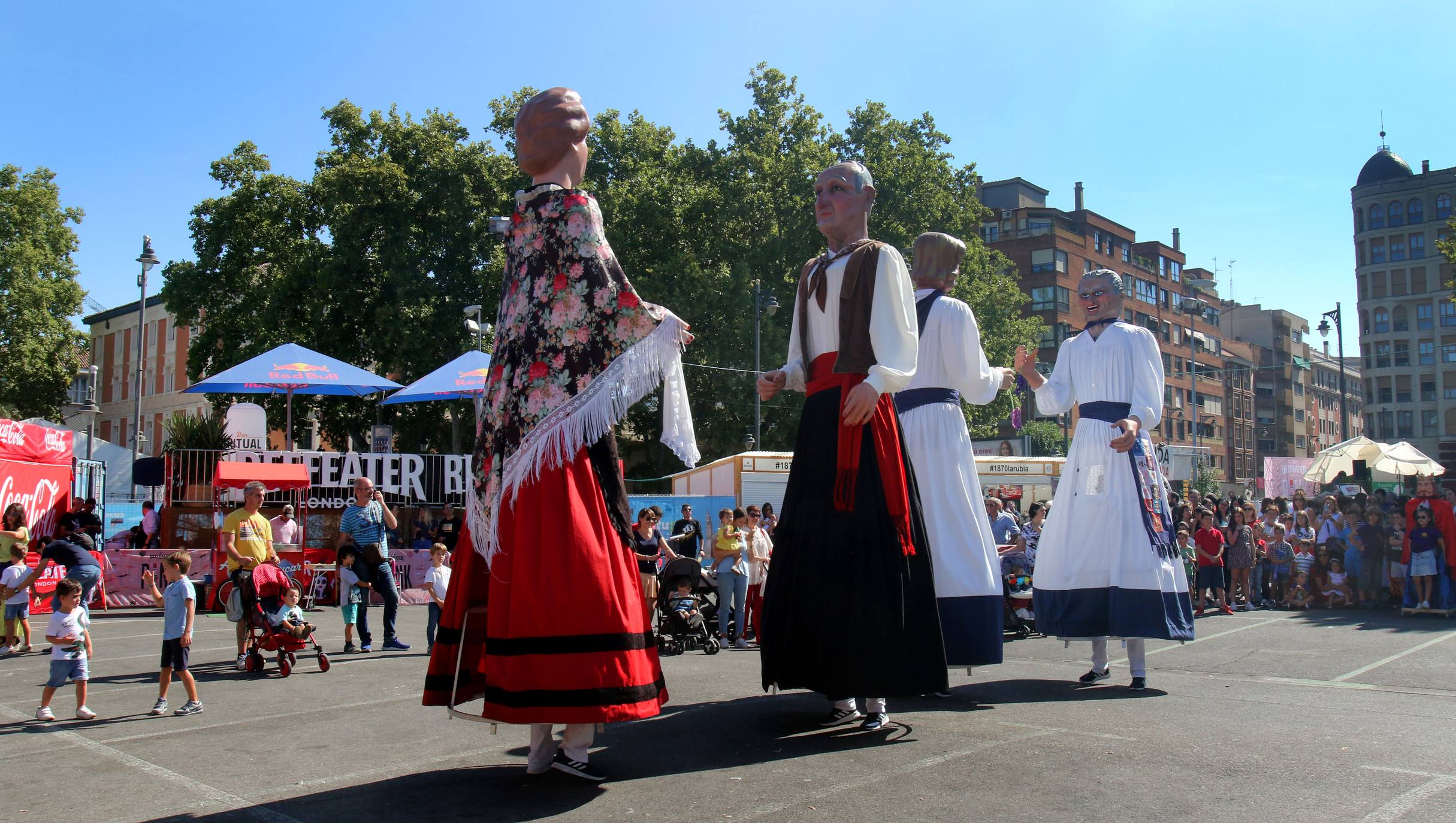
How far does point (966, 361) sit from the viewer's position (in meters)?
5.59

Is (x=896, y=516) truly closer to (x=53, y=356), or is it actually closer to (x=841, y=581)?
(x=841, y=581)

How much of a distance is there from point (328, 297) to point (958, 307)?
32939mm

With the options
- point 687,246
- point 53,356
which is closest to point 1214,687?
point 687,246

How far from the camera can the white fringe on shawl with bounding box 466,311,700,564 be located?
3979mm

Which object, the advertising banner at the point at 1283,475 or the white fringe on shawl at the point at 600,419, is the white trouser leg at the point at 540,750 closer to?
the white fringe on shawl at the point at 600,419

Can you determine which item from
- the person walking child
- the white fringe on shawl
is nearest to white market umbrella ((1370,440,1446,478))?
the white fringe on shawl

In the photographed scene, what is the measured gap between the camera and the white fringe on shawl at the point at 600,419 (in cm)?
398

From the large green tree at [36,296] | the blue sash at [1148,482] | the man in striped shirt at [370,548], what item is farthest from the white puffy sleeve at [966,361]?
the large green tree at [36,296]

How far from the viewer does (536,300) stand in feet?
13.7

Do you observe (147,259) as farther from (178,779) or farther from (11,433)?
(178,779)

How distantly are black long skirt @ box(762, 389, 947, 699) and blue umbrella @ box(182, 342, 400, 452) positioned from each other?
48.2 ft

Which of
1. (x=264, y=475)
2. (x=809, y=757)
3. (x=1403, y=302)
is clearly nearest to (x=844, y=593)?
(x=809, y=757)

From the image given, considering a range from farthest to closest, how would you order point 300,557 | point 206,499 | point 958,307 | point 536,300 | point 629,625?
point 206,499 → point 300,557 → point 958,307 → point 536,300 → point 629,625

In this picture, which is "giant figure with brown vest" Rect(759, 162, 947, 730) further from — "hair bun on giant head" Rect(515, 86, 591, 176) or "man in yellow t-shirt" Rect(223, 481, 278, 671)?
"man in yellow t-shirt" Rect(223, 481, 278, 671)
